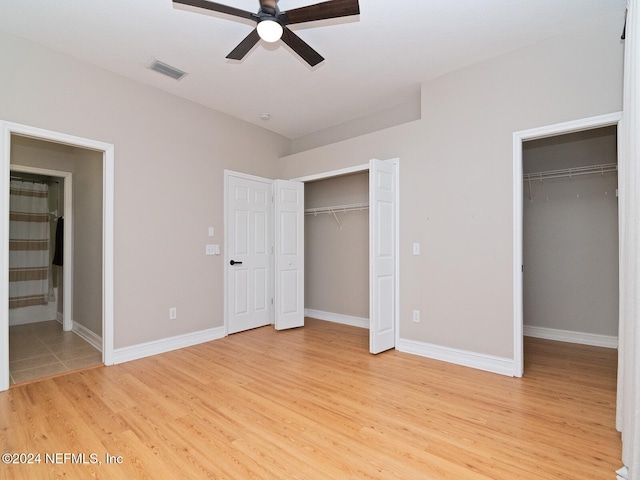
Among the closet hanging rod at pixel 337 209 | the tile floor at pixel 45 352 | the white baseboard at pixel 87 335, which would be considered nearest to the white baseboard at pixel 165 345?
the tile floor at pixel 45 352

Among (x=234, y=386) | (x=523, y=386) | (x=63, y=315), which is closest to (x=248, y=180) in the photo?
(x=234, y=386)

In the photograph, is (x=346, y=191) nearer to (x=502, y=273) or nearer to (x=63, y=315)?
(x=502, y=273)

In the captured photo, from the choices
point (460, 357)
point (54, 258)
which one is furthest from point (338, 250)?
point (54, 258)

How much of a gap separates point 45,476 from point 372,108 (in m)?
4.63

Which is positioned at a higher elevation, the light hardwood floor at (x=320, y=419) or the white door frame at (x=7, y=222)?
the white door frame at (x=7, y=222)

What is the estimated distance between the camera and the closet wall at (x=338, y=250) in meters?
4.92

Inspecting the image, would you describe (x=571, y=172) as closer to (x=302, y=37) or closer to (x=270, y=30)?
(x=302, y=37)

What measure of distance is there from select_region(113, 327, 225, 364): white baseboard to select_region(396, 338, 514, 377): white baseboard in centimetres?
236

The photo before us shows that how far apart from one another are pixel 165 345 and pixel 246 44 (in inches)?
128

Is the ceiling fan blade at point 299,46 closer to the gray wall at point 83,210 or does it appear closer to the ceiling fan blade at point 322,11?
the ceiling fan blade at point 322,11

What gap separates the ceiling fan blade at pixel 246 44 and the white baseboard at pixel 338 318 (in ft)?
12.2

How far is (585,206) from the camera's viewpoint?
13.4ft

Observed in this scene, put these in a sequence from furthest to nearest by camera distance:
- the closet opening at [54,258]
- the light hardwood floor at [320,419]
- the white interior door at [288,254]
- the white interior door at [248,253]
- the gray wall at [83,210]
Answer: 1. the white interior door at [288,254]
2. the white interior door at [248,253]
3. the gray wall at [83,210]
4. the closet opening at [54,258]
5. the light hardwood floor at [320,419]

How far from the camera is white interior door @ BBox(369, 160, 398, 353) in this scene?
3.67m
